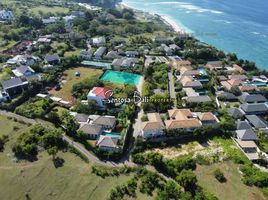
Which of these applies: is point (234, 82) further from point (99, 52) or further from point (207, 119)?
point (99, 52)

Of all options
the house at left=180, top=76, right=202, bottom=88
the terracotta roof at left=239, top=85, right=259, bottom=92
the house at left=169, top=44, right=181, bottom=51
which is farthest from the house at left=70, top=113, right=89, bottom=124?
the house at left=169, top=44, right=181, bottom=51

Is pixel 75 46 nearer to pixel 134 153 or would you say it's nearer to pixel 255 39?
pixel 134 153

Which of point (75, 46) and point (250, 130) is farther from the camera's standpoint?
point (75, 46)

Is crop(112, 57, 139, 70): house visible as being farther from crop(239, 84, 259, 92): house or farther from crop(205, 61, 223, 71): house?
crop(239, 84, 259, 92): house

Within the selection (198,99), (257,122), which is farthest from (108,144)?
(257,122)

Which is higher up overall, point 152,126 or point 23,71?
point 152,126

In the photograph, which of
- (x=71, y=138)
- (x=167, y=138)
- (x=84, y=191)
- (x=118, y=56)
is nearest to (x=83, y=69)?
(x=118, y=56)
